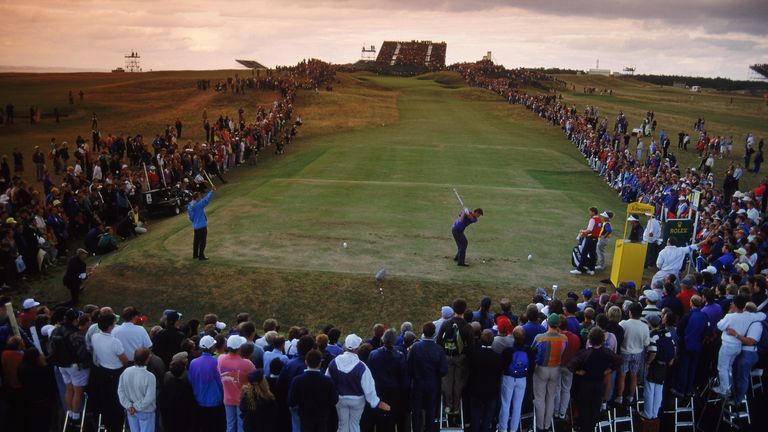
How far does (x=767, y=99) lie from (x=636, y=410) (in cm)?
9546

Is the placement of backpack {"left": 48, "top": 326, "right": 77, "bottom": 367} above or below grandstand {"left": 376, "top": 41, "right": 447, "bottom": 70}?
below

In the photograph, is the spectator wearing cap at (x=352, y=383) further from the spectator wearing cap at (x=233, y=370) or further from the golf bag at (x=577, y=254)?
the golf bag at (x=577, y=254)

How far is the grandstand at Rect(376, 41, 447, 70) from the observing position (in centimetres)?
13462

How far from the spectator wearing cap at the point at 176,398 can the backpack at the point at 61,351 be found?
5.57 ft

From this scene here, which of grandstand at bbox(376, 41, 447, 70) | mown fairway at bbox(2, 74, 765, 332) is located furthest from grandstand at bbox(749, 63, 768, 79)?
mown fairway at bbox(2, 74, 765, 332)

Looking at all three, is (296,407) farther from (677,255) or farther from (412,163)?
(412,163)

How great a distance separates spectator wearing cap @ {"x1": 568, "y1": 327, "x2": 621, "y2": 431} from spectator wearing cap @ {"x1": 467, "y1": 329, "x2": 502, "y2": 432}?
1.20m

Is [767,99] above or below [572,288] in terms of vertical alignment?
above

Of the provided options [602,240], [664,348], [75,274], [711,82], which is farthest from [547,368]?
[711,82]

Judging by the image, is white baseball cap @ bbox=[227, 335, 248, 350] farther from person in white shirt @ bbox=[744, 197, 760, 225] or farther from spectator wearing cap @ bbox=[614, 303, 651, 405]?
person in white shirt @ bbox=[744, 197, 760, 225]

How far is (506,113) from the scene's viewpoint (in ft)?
207

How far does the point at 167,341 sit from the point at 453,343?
4.54m

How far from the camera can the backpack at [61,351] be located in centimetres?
865

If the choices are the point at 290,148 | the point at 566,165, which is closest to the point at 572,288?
the point at 566,165
